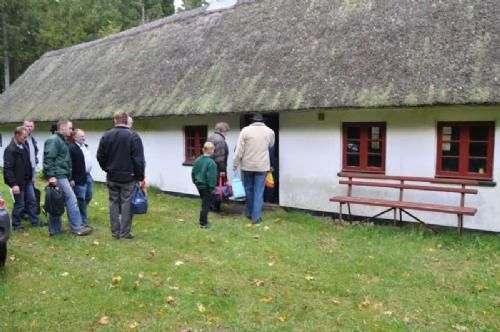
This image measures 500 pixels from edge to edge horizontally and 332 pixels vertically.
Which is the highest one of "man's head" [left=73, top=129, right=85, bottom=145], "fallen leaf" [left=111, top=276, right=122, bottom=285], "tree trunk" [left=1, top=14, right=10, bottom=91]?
"tree trunk" [left=1, top=14, right=10, bottom=91]

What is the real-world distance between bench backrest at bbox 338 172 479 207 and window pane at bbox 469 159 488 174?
11.7 inches

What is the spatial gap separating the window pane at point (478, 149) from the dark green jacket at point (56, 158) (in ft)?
Answer: 21.9

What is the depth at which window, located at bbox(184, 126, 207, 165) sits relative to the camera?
39.0 ft

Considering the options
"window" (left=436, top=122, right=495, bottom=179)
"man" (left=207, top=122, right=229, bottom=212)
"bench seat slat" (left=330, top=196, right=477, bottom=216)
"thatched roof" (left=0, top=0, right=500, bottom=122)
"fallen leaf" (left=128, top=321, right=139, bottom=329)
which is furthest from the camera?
"man" (left=207, top=122, right=229, bottom=212)

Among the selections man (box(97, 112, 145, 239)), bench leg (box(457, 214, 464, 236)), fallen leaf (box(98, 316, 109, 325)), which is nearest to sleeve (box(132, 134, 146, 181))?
man (box(97, 112, 145, 239))

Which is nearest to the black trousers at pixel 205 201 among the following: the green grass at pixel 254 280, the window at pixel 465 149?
the green grass at pixel 254 280

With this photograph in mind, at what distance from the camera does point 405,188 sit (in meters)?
8.12

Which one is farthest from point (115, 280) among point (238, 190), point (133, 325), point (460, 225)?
point (460, 225)

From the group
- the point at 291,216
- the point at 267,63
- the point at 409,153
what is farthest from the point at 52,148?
the point at 409,153

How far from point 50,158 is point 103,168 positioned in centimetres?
77

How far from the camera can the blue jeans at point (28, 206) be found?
25.1 ft

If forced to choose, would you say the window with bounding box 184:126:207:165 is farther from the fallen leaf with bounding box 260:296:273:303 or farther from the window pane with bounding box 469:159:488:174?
the fallen leaf with bounding box 260:296:273:303

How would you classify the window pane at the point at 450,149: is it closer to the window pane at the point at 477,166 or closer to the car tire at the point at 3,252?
the window pane at the point at 477,166

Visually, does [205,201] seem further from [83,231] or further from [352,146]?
[352,146]
